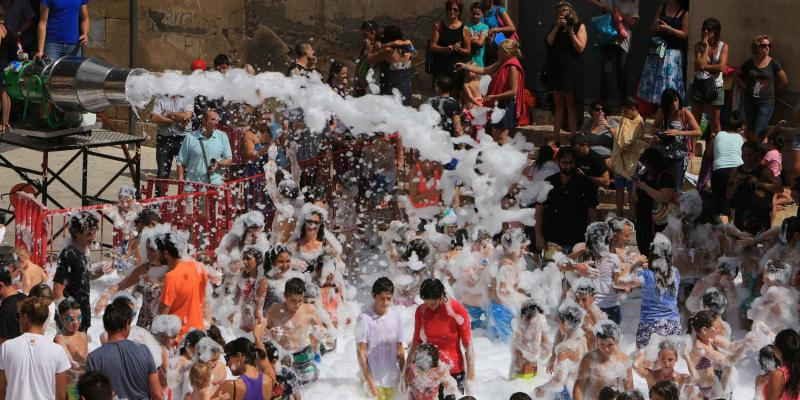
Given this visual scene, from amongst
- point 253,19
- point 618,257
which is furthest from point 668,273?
point 253,19

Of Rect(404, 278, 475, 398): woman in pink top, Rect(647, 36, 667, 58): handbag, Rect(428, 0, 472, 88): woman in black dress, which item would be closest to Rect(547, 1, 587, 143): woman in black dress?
Rect(647, 36, 667, 58): handbag

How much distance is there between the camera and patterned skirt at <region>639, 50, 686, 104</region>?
49.7 feet

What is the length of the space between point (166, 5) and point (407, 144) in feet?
19.9

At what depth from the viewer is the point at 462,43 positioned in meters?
15.7

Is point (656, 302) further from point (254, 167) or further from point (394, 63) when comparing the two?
point (254, 167)

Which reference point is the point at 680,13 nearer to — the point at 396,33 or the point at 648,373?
the point at 396,33

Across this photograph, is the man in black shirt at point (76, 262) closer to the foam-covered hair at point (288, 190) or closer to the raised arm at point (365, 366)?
the raised arm at point (365, 366)

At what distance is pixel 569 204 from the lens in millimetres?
13414

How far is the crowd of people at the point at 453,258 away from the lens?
391 inches

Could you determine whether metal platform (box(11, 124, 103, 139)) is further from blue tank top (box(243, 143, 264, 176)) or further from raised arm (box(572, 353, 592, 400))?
raised arm (box(572, 353, 592, 400))

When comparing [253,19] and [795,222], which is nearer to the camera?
[795,222]

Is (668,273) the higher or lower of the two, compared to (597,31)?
lower

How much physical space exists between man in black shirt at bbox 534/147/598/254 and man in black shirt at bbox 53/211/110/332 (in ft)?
14.4

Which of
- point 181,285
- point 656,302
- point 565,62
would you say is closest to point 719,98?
point 565,62
